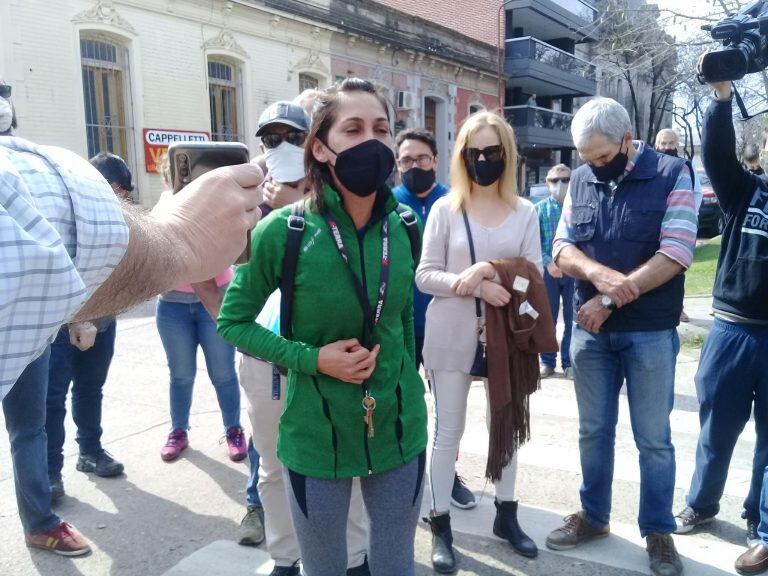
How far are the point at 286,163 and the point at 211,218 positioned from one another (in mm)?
1807

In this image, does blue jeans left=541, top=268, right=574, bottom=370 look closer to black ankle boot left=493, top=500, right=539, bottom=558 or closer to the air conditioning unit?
black ankle boot left=493, top=500, right=539, bottom=558

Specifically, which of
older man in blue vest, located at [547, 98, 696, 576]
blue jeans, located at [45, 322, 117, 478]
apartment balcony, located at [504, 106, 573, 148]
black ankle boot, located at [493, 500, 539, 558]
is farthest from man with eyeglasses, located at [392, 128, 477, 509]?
apartment balcony, located at [504, 106, 573, 148]

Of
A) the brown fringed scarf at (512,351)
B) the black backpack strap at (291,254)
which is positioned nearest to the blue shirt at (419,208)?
the brown fringed scarf at (512,351)

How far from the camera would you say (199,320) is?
432cm

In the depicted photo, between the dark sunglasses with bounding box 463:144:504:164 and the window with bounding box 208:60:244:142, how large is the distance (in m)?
11.6

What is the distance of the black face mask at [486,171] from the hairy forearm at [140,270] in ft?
7.42

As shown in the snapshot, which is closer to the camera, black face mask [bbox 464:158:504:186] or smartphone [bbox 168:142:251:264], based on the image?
smartphone [bbox 168:142:251:264]

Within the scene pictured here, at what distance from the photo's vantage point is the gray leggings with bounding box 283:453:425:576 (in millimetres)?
2158

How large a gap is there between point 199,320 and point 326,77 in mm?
13420

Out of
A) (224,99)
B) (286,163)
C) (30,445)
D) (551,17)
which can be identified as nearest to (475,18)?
(551,17)

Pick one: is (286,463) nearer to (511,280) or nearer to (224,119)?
(511,280)

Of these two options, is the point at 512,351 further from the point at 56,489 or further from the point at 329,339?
the point at 56,489

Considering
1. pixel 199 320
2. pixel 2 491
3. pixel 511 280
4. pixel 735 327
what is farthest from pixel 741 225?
pixel 2 491

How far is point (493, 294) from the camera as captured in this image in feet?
10.2
